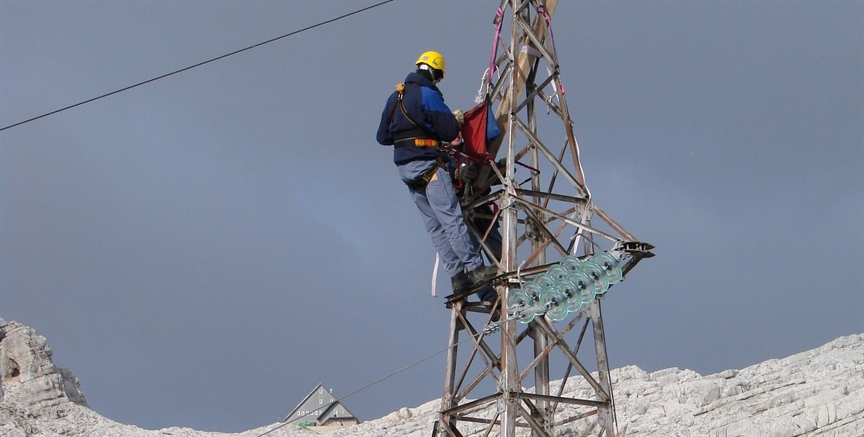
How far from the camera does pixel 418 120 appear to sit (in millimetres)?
13578

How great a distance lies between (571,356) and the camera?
42.2 ft

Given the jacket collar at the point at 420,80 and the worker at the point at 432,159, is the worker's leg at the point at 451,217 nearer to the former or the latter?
the worker at the point at 432,159

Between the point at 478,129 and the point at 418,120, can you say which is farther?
the point at 478,129

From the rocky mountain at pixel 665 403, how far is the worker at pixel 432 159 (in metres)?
16.0

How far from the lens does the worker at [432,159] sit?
531 inches

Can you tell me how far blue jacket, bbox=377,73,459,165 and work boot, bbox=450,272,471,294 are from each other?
57.1 inches

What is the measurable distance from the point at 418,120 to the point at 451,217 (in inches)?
48.0

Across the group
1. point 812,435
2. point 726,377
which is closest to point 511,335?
point 812,435

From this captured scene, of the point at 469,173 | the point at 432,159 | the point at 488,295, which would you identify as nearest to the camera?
the point at 488,295

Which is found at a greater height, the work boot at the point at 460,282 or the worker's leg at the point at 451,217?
the worker's leg at the point at 451,217

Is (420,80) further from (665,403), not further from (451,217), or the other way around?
(665,403)

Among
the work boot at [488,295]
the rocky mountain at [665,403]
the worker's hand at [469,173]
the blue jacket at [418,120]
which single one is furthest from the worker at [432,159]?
the rocky mountain at [665,403]

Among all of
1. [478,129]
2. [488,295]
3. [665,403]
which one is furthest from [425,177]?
[665,403]

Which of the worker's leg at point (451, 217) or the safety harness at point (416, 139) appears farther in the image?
the safety harness at point (416, 139)
